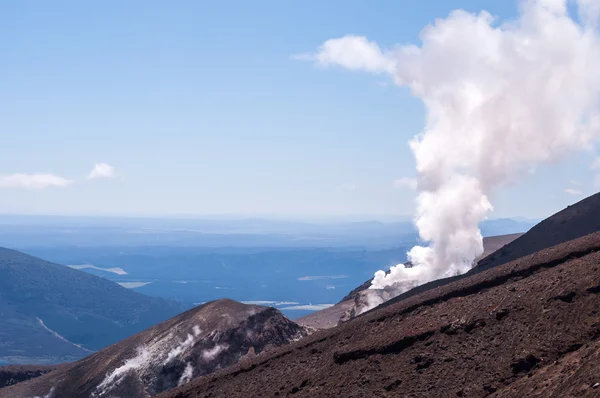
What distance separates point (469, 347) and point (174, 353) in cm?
4169

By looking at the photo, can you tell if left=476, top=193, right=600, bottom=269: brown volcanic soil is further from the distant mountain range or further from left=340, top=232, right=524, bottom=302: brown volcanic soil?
left=340, top=232, right=524, bottom=302: brown volcanic soil

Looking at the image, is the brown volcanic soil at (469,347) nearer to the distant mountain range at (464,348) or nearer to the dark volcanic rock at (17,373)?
the distant mountain range at (464,348)

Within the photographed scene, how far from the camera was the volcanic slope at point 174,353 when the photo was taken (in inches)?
2685

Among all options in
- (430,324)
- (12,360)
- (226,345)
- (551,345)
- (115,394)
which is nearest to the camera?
(551,345)

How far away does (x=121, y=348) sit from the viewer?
75.9 m

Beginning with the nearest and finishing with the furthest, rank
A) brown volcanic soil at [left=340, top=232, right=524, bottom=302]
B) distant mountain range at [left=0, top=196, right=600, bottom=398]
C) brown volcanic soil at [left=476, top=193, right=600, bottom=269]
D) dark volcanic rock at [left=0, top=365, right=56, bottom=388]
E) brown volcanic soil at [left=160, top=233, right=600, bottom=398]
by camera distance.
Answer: brown volcanic soil at [left=160, top=233, right=600, bottom=398] → distant mountain range at [left=0, top=196, right=600, bottom=398] → brown volcanic soil at [left=476, top=193, right=600, bottom=269] → dark volcanic rock at [left=0, top=365, right=56, bottom=388] → brown volcanic soil at [left=340, top=232, right=524, bottom=302]

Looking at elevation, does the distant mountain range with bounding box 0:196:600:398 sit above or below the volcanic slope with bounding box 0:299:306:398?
above

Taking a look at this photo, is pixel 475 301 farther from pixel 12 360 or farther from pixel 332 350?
pixel 12 360

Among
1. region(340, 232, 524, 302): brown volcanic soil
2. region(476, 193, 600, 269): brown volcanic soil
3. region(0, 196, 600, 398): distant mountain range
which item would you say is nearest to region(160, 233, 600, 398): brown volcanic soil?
region(0, 196, 600, 398): distant mountain range

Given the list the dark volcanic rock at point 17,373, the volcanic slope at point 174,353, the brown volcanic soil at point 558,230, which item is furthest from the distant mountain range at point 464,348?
the dark volcanic rock at point 17,373

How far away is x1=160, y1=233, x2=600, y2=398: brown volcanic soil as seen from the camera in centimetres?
3147

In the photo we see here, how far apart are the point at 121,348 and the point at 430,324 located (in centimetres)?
4463

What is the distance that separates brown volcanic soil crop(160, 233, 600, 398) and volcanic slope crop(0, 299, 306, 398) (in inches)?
690

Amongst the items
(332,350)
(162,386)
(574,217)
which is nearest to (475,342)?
(332,350)
